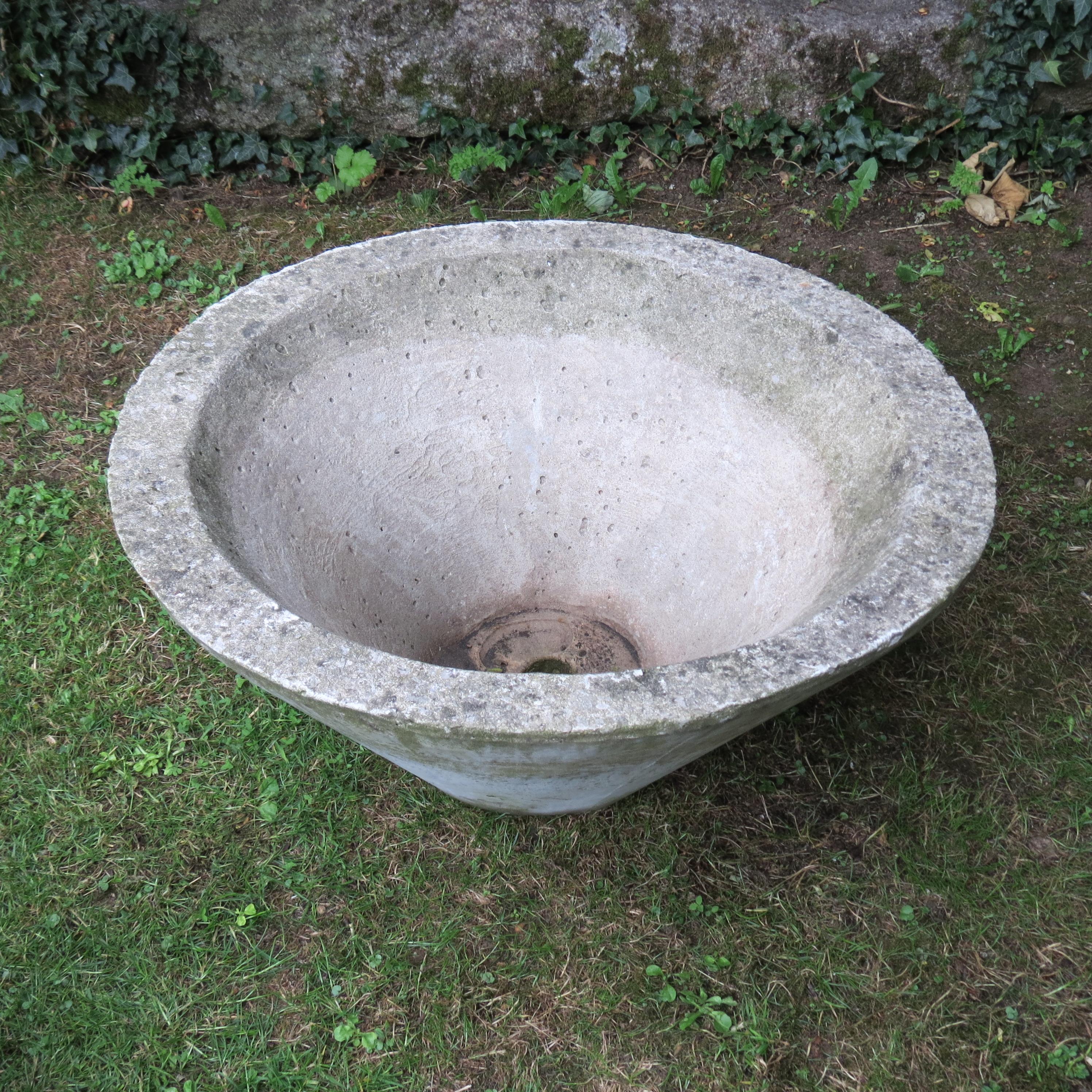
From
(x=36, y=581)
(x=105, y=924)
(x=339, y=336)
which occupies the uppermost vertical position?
(x=339, y=336)

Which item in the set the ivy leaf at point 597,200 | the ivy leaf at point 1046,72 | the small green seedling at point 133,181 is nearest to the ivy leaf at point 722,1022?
the ivy leaf at point 597,200

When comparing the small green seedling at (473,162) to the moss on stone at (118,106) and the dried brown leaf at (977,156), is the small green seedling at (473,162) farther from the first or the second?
the dried brown leaf at (977,156)

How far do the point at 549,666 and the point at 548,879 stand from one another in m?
0.57

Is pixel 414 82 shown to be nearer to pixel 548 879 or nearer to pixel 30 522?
pixel 30 522

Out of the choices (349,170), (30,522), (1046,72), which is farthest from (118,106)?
(1046,72)

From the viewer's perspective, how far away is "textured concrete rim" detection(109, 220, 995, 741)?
165 centimetres

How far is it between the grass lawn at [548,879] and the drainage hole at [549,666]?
40cm

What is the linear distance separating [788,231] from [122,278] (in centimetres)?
283

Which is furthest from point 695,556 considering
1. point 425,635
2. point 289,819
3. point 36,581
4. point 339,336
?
point 36,581

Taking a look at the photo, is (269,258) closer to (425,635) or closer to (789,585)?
(425,635)

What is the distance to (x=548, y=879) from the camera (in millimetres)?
2549

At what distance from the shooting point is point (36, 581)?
3207 millimetres

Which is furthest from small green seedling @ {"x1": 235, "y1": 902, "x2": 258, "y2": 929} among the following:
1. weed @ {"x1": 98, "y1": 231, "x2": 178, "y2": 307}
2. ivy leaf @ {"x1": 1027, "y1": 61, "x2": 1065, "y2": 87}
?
ivy leaf @ {"x1": 1027, "y1": 61, "x2": 1065, "y2": 87}

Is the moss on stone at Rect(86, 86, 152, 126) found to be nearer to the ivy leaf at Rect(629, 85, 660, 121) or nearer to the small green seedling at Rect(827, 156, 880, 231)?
the ivy leaf at Rect(629, 85, 660, 121)
